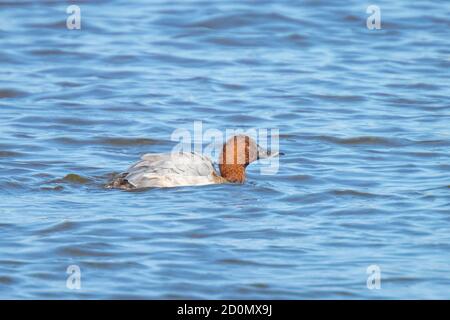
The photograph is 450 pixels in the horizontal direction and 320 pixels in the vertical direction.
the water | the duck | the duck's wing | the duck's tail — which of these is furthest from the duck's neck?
the duck's tail

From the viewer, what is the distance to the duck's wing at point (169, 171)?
10164mm

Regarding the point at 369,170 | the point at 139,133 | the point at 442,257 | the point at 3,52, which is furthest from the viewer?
the point at 3,52

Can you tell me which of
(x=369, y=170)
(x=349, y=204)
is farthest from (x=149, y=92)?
(x=349, y=204)

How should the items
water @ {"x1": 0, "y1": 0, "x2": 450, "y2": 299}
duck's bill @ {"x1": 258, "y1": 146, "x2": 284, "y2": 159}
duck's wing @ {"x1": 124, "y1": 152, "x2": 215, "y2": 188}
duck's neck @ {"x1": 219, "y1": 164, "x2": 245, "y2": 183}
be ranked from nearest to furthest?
water @ {"x1": 0, "y1": 0, "x2": 450, "y2": 299} → duck's wing @ {"x1": 124, "y1": 152, "x2": 215, "y2": 188} → duck's neck @ {"x1": 219, "y1": 164, "x2": 245, "y2": 183} → duck's bill @ {"x1": 258, "y1": 146, "x2": 284, "y2": 159}

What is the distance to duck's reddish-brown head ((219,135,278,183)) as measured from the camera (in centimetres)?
1068

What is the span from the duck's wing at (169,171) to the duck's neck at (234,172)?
23 cm

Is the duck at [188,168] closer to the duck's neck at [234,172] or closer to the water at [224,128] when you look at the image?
the duck's neck at [234,172]

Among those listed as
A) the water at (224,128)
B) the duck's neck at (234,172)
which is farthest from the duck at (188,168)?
the water at (224,128)

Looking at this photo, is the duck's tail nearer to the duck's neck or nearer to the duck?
the duck

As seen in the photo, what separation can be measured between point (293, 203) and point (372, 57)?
710 centimetres

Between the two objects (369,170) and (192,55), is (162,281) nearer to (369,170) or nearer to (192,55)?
(369,170)

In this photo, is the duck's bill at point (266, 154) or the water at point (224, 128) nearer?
the water at point (224, 128)

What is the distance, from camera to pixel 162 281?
25.9 feet

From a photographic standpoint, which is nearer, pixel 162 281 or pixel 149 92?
pixel 162 281
